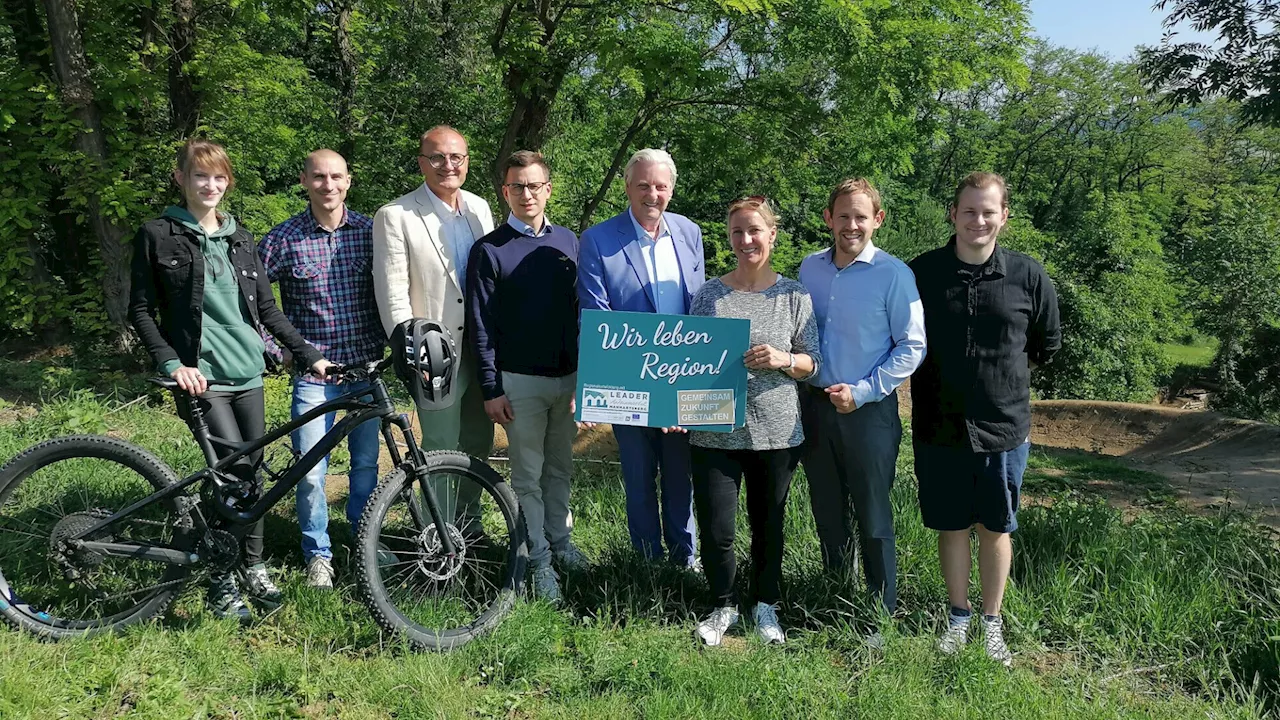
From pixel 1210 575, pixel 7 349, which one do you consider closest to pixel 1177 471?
pixel 1210 575

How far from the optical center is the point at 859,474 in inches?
137

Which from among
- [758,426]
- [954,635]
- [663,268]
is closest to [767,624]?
[954,635]

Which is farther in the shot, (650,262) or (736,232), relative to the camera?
(650,262)

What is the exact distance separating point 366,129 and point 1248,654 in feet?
48.9

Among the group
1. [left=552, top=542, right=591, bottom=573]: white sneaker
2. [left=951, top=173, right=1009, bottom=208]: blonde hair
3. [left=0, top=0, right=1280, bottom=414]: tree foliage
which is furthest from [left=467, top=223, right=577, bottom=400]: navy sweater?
[left=0, top=0, right=1280, bottom=414]: tree foliage

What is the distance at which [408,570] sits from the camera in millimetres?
3678

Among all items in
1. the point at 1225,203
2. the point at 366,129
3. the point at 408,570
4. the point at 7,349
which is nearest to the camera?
the point at 408,570

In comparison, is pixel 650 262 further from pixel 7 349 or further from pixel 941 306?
pixel 7 349

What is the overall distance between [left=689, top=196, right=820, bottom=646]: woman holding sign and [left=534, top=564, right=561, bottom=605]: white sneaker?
70 cm

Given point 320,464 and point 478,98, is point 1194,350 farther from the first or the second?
point 320,464

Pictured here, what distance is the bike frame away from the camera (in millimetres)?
3482

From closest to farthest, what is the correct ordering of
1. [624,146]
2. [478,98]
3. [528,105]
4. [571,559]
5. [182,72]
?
[571,559], [182,72], [528,105], [624,146], [478,98]

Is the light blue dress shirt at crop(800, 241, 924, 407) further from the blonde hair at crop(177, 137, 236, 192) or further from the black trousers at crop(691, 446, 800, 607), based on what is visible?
the blonde hair at crop(177, 137, 236, 192)

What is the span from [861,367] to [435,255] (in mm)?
1964
